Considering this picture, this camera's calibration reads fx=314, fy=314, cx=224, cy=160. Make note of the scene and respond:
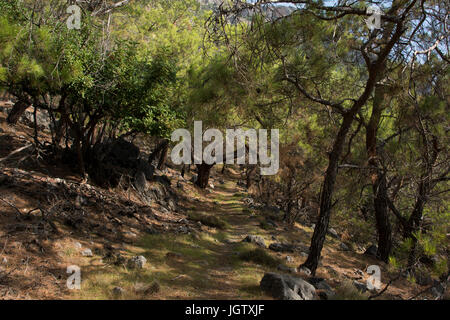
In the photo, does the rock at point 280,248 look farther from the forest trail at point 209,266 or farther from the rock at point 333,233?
the rock at point 333,233

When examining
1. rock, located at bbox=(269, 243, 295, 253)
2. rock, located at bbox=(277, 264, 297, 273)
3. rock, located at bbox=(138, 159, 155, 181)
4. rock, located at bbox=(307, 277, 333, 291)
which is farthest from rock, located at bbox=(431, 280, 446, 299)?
rock, located at bbox=(138, 159, 155, 181)

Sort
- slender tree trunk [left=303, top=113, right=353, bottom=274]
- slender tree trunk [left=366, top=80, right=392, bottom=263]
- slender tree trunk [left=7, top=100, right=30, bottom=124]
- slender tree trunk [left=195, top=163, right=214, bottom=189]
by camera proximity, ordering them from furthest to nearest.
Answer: slender tree trunk [left=195, top=163, right=214, bottom=189] < slender tree trunk [left=7, top=100, right=30, bottom=124] < slender tree trunk [left=366, top=80, right=392, bottom=263] < slender tree trunk [left=303, top=113, right=353, bottom=274]

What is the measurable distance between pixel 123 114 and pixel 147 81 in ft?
3.35

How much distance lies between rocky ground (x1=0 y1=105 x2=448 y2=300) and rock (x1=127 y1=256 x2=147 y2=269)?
23 millimetres

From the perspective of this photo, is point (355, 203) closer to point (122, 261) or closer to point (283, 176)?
point (283, 176)

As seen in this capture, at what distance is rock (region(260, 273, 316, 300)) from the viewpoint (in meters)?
4.63

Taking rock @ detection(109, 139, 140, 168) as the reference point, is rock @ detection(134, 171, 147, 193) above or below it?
below

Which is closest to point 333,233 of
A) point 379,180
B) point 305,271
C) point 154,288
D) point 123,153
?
point 379,180

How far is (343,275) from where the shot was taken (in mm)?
7262

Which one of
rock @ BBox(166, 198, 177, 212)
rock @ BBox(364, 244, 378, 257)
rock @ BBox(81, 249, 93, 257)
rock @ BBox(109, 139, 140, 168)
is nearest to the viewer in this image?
rock @ BBox(81, 249, 93, 257)

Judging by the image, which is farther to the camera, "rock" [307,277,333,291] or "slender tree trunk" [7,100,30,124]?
"slender tree trunk" [7,100,30,124]

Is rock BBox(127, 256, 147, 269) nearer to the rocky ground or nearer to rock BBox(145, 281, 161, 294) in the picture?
the rocky ground

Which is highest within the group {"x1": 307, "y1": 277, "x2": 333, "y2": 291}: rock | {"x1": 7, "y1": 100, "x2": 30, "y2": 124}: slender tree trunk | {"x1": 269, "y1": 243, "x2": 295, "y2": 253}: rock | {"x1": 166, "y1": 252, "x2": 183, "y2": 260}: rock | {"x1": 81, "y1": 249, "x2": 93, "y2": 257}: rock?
{"x1": 7, "y1": 100, "x2": 30, "y2": 124}: slender tree trunk

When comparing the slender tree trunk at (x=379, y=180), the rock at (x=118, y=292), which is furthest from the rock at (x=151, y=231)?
the slender tree trunk at (x=379, y=180)
